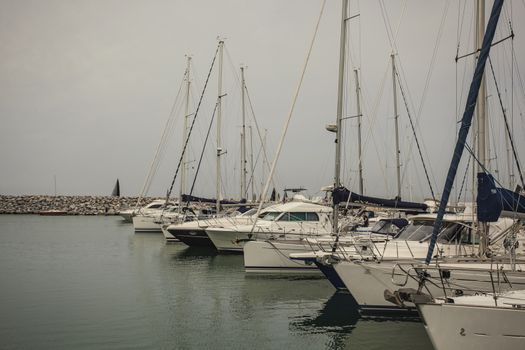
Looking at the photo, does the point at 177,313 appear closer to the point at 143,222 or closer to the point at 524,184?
the point at 524,184

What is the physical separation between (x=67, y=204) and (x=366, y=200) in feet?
262

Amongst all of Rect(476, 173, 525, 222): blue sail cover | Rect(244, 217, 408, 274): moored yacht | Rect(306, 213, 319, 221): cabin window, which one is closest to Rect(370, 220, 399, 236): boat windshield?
Rect(244, 217, 408, 274): moored yacht

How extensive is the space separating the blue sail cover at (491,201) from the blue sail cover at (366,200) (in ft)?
24.2

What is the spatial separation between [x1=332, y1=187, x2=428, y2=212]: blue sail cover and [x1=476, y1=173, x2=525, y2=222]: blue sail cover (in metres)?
7.38

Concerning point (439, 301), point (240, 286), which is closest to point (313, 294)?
point (240, 286)

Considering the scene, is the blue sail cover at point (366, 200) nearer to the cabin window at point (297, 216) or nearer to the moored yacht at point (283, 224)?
the moored yacht at point (283, 224)

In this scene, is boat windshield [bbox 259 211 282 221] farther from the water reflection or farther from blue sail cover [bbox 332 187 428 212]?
the water reflection

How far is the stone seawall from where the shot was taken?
85625 mm

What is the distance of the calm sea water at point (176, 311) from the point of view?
12047mm

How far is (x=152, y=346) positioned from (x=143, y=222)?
3497cm

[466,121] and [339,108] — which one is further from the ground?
[339,108]

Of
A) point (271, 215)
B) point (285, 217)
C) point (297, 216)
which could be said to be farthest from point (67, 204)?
point (297, 216)

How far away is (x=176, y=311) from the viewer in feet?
49.1

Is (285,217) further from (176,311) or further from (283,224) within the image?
(176,311)
